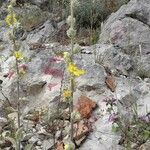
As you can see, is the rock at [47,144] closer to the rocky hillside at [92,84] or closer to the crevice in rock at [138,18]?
the rocky hillside at [92,84]

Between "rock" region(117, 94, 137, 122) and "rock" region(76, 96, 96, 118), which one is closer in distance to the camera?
"rock" region(117, 94, 137, 122)

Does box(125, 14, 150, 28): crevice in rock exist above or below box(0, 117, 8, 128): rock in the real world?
above

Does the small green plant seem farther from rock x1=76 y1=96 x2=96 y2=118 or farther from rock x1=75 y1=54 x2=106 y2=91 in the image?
rock x1=75 y1=54 x2=106 y2=91

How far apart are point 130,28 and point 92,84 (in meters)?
1.92

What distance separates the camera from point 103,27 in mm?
7820

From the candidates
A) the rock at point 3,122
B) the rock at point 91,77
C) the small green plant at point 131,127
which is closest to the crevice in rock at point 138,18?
the rock at point 91,77

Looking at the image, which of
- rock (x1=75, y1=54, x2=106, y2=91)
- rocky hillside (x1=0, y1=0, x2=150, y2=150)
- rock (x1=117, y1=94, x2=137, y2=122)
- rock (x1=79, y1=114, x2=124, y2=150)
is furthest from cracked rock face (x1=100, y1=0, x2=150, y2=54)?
rock (x1=79, y1=114, x2=124, y2=150)

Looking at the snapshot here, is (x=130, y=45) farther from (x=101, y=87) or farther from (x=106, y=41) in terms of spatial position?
(x=101, y=87)

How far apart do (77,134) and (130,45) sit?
2.38 meters

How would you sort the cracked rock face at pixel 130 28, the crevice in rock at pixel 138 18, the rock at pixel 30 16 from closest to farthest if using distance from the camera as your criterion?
1. the cracked rock face at pixel 130 28
2. the crevice in rock at pixel 138 18
3. the rock at pixel 30 16

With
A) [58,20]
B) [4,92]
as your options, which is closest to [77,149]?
[4,92]

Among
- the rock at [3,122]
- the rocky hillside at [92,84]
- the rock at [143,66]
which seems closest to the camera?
the rocky hillside at [92,84]

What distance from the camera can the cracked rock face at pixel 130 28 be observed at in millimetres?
7109

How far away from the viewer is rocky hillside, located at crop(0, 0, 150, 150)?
16.5 feet
